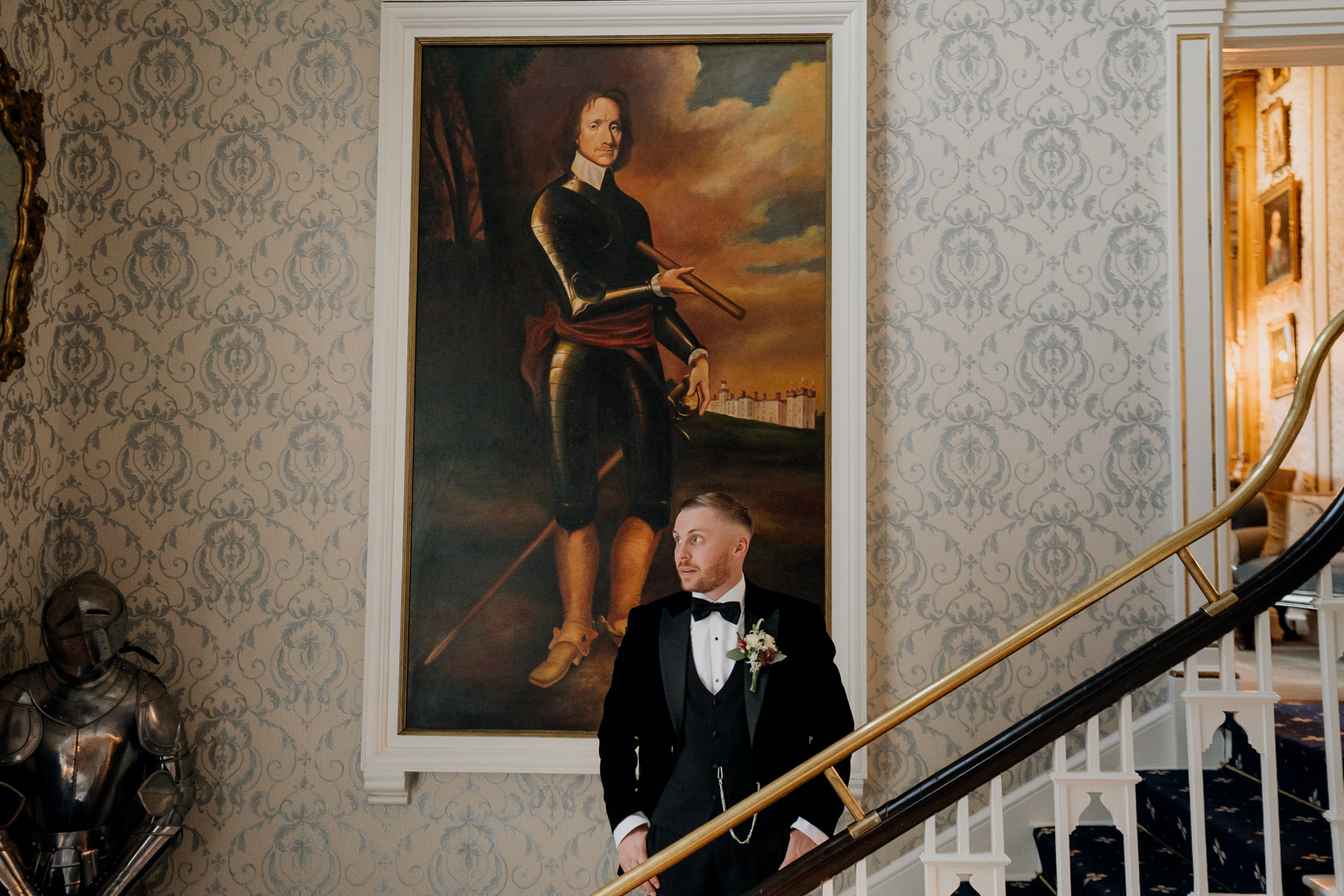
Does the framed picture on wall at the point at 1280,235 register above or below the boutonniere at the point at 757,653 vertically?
above

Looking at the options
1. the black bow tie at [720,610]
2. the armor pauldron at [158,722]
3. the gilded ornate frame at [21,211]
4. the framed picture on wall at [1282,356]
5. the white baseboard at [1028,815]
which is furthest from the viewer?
the framed picture on wall at [1282,356]

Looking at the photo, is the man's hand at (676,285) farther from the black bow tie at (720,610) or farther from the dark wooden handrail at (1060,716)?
the dark wooden handrail at (1060,716)

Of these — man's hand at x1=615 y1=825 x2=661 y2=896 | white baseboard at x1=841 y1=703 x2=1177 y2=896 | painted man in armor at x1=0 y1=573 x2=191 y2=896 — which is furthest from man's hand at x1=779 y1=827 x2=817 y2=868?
painted man in armor at x1=0 y1=573 x2=191 y2=896

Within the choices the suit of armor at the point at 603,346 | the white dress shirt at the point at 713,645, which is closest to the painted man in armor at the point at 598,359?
the suit of armor at the point at 603,346

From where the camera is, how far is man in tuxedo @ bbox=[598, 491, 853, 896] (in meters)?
1.82

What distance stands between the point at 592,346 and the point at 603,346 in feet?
0.13

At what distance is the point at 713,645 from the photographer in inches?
75.8

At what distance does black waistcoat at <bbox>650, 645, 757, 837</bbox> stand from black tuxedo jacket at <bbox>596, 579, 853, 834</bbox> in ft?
0.06

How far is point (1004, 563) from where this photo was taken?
267 cm

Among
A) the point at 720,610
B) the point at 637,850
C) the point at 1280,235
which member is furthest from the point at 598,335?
the point at 1280,235

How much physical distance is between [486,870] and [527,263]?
2.00 meters

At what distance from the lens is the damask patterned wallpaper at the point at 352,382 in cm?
266

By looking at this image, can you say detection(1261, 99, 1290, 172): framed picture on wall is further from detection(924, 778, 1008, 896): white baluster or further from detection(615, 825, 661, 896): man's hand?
detection(615, 825, 661, 896): man's hand

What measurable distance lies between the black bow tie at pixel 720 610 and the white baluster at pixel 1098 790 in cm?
71
